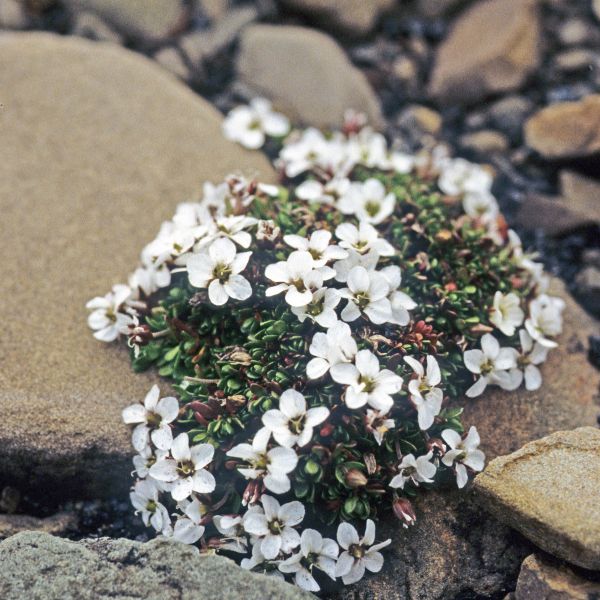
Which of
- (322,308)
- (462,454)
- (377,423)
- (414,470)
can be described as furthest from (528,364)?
(322,308)

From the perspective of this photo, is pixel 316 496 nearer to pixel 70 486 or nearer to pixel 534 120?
pixel 70 486

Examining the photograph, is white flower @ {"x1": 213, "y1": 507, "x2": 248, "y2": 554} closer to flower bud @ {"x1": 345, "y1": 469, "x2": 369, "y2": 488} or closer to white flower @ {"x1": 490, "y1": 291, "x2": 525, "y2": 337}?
flower bud @ {"x1": 345, "y1": 469, "x2": 369, "y2": 488}

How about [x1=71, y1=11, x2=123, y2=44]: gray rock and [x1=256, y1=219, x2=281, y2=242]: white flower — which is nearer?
[x1=256, y1=219, x2=281, y2=242]: white flower

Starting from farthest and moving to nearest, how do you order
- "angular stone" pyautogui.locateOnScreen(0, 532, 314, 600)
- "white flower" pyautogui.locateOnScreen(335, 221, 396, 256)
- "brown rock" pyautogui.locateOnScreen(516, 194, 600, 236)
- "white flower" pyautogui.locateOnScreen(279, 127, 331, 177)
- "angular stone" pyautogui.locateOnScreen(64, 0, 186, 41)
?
"angular stone" pyautogui.locateOnScreen(64, 0, 186, 41) → "brown rock" pyautogui.locateOnScreen(516, 194, 600, 236) → "white flower" pyautogui.locateOnScreen(279, 127, 331, 177) → "white flower" pyautogui.locateOnScreen(335, 221, 396, 256) → "angular stone" pyautogui.locateOnScreen(0, 532, 314, 600)

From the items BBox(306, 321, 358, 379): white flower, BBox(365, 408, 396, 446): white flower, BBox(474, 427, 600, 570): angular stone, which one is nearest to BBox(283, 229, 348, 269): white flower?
BBox(306, 321, 358, 379): white flower

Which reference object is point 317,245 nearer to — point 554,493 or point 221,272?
point 221,272

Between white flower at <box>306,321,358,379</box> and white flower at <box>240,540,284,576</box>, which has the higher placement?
white flower at <box>306,321,358,379</box>

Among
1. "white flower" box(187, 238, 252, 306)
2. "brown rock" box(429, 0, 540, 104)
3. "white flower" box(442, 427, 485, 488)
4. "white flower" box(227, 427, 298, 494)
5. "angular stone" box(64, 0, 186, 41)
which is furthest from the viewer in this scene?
"angular stone" box(64, 0, 186, 41)

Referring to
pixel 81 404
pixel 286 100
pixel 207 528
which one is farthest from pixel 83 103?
pixel 207 528

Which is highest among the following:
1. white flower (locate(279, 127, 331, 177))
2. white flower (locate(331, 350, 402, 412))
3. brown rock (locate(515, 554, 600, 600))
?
white flower (locate(331, 350, 402, 412))
